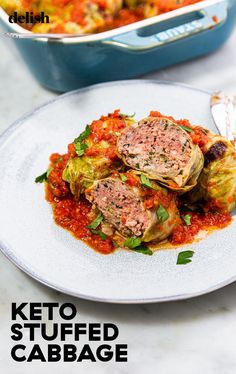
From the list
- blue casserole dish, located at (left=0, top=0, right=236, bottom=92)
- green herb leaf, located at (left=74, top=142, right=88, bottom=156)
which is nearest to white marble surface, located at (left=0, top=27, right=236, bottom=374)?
green herb leaf, located at (left=74, top=142, right=88, bottom=156)

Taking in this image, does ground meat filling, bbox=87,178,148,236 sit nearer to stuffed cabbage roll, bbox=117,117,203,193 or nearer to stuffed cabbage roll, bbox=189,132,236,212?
stuffed cabbage roll, bbox=117,117,203,193

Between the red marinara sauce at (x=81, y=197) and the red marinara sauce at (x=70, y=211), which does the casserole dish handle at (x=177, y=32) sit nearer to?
the red marinara sauce at (x=81, y=197)

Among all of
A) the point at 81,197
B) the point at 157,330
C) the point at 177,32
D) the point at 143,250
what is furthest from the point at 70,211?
the point at 177,32

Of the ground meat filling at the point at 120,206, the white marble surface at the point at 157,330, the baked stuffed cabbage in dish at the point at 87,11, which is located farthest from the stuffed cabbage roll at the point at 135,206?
the baked stuffed cabbage in dish at the point at 87,11

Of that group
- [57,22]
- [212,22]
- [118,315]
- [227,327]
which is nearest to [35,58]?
[57,22]

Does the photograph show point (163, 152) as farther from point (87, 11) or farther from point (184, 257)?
point (87, 11)

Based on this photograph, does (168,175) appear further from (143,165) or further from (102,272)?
(102,272)
